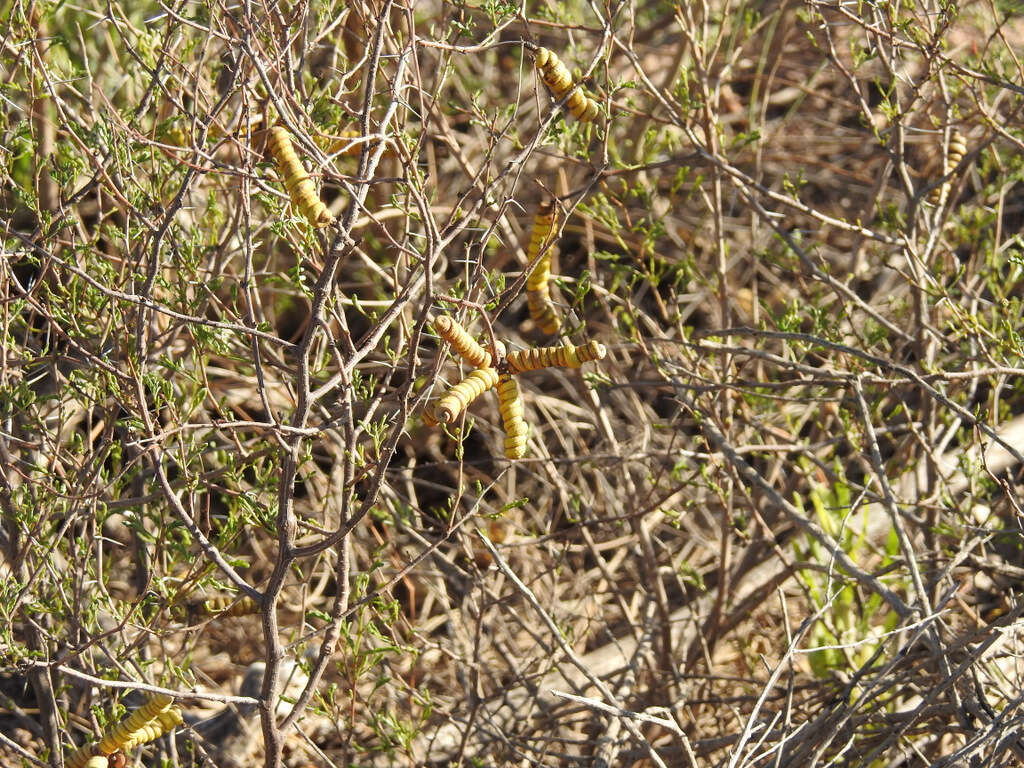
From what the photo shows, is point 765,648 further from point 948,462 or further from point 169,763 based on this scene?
point 169,763

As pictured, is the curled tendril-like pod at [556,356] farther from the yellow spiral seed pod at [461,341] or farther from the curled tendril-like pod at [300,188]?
the curled tendril-like pod at [300,188]

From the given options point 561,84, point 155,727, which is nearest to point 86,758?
point 155,727

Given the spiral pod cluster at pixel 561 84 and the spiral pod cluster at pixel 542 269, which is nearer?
the spiral pod cluster at pixel 561 84

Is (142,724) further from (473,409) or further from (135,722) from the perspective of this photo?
(473,409)

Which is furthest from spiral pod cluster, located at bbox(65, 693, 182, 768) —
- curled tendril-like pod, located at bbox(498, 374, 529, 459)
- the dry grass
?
curled tendril-like pod, located at bbox(498, 374, 529, 459)

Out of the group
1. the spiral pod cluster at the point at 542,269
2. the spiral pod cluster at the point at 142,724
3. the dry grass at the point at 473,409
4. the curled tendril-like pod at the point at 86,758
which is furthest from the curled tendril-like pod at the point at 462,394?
the curled tendril-like pod at the point at 86,758

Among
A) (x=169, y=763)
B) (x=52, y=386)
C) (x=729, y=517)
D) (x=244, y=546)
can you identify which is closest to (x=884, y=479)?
(x=729, y=517)

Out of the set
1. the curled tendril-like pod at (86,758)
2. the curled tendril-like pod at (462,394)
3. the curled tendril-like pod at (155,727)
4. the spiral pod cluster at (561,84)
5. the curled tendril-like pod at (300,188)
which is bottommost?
the curled tendril-like pod at (86,758)
